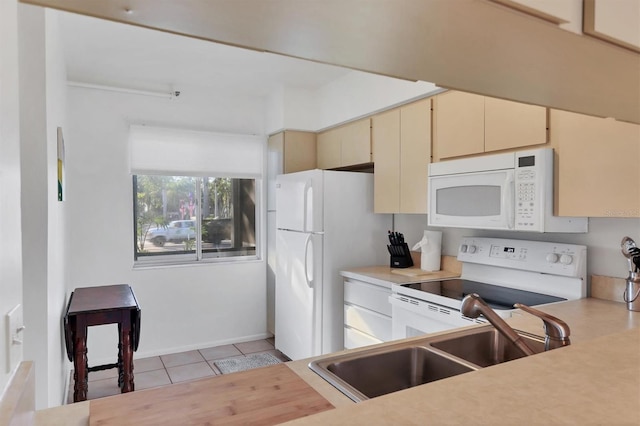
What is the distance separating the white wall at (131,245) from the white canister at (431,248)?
6.61 ft

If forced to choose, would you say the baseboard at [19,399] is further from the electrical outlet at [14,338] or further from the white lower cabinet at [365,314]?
the white lower cabinet at [365,314]

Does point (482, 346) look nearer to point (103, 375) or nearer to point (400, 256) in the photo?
point (400, 256)

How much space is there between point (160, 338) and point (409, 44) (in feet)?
13.4

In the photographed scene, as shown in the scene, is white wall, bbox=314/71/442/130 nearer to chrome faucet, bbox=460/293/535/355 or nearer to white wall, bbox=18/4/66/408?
chrome faucet, bbox=460/293/535/355

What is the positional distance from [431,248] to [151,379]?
2567mm

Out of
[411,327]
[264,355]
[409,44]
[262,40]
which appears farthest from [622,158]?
[264,355]

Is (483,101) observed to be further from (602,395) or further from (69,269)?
(69,269)

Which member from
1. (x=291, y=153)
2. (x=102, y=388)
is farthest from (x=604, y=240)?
(x=102, y=388)

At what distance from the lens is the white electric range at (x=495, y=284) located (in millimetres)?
2225

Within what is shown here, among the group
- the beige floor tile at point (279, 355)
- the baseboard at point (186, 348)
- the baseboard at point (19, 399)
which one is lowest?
the beige floor tile at point (279, 355)

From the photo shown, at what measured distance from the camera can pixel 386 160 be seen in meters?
3.28

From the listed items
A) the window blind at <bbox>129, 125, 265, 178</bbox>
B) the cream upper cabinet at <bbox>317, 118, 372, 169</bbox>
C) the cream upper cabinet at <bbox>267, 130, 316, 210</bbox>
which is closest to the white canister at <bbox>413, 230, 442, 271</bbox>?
the cream upper cabinet at <bbox>317, 118, 372, 169</bbox>

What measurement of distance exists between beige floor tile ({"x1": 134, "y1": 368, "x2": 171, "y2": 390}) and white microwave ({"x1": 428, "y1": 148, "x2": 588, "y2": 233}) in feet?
8.34

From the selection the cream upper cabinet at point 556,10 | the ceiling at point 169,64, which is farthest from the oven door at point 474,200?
the cream upper cabinet at point 556,10
